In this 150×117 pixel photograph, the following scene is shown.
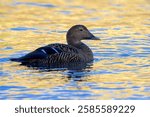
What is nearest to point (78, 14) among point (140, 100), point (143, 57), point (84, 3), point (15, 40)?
point (84, 3)

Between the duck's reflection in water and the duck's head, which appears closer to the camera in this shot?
the duck's reflection in water

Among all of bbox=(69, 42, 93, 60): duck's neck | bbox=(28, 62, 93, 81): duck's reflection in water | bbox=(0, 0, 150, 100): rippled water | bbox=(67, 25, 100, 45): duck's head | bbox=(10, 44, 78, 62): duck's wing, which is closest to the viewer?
bbox=(0, 0, 150, 100): rippled water

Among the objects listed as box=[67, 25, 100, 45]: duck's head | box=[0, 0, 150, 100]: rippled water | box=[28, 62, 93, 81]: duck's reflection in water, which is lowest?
→ box=[28, 62, 93, 81]: duck's reflection in water

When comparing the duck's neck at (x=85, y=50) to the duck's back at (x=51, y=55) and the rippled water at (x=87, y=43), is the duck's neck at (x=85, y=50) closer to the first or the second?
the rippled water at (x=87, y=43)

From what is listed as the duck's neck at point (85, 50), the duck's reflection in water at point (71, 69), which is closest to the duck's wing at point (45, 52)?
the duck's reflection in water at point (71, 69)

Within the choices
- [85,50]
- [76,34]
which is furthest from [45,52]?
[76,34]

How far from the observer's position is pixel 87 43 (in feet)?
70.3

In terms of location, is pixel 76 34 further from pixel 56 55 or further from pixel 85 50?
pixel 56 55

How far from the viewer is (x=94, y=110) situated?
1399 centimetres

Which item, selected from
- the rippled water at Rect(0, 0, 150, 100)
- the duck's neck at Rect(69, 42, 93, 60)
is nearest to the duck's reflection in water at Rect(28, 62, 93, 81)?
the rippled water at Rect(0, 0, 150, 100)

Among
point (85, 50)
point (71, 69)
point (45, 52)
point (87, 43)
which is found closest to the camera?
point (71, 69)

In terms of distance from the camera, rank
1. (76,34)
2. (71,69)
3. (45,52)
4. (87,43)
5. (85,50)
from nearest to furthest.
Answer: (71,69) < (45,52) < (85,50) < (76,34) < (87,43)

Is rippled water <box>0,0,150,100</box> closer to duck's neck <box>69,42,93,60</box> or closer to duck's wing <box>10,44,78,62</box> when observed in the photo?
duck's neck <box>69,42,93,60</box>

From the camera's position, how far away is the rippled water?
15.5m
